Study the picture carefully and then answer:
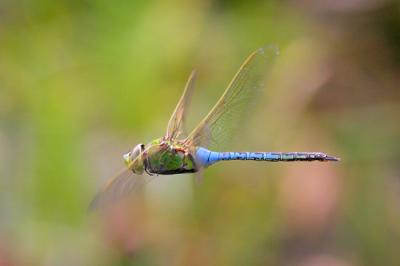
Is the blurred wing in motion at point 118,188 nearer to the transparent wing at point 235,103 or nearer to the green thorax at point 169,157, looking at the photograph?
the green thorax at point 169,157

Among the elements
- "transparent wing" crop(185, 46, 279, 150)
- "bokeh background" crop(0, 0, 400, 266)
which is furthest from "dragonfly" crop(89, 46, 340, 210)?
"bokeh background" crop(0, 0, 400, 266)

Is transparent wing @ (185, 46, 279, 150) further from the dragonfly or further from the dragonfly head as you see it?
the dragonfly head

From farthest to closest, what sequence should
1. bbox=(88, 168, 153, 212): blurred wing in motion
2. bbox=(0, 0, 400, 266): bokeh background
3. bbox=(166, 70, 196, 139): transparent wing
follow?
bbox=(0, 0, 400, 266): bokeh background → bbox=(166, 70, 196, 139): transparent wing → bbox=(88, 168, 153, 212): blurred wing in motion

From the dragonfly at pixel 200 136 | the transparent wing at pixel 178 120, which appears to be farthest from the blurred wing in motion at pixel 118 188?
the transparent wing at pixel 178 120

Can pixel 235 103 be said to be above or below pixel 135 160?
above

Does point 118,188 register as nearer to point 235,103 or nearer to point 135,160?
point 135,160

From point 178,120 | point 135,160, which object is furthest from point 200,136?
point 135,160

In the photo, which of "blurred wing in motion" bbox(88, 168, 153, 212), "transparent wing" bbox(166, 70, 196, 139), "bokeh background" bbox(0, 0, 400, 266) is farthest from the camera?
"bokeh background" bbox(0, 0, 400, 266)

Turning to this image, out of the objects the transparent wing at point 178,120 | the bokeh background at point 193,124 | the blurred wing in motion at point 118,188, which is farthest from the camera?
the bokeh background at point 193,124
